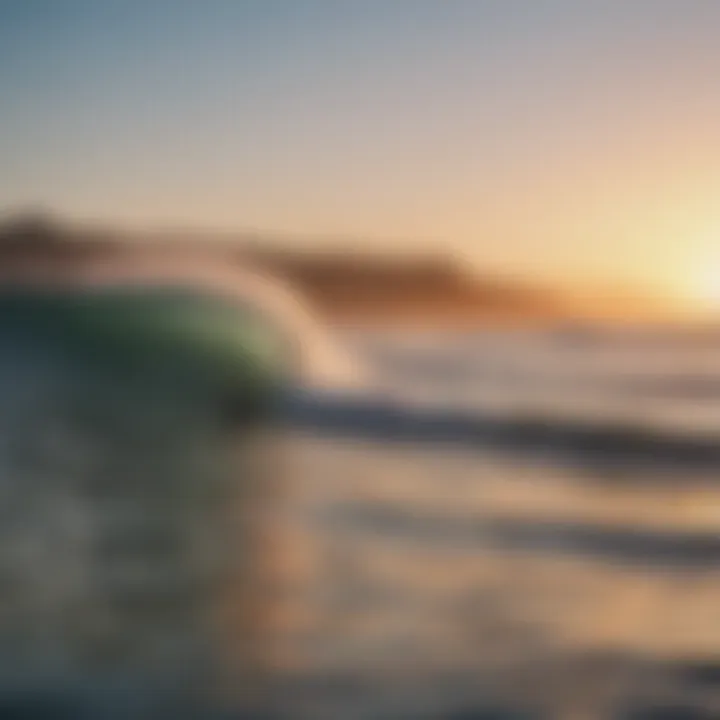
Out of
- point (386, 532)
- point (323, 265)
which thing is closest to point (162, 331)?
point (323, 265)

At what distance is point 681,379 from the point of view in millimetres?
1055

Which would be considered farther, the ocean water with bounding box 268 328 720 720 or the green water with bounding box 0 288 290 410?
the green water with bounding box 0 288 290 410

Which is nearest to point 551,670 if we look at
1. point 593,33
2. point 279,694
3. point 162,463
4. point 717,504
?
point 279,694

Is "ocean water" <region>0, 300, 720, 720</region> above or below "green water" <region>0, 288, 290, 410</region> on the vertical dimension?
below

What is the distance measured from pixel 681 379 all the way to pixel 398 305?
364 millimetres

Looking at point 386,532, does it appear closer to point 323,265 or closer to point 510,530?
point 510,530

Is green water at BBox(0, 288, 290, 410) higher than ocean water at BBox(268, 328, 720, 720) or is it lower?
higher

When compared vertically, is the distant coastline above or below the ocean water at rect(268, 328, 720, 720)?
above

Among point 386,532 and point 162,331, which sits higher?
point 162,331

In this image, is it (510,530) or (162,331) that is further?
(162,331)

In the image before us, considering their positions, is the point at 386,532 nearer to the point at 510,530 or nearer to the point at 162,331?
the point at 510,530

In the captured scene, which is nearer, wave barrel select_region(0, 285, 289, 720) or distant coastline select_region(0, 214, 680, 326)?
wave barrel select_region(0, 285, 289, 720)

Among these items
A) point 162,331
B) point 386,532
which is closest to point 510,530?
point 386,532

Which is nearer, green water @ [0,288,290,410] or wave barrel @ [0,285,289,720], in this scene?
wave barrel @ [0,285,289,720]
